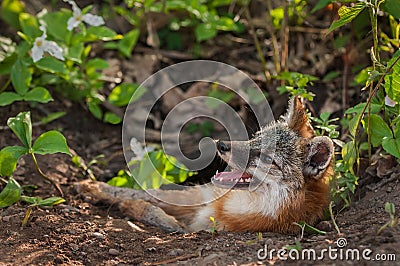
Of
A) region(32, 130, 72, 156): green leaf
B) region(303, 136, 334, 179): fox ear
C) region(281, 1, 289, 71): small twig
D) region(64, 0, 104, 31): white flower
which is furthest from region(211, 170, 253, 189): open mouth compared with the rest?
region(64, 0, 104, 31): white flower

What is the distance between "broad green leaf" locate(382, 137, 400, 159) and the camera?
4.46 m

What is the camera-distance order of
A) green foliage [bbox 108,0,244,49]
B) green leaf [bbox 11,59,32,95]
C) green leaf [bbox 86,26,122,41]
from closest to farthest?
green leaf [bbox 11,59,32,95] < green leaf [bbox 86,26,122,41] < green foliage [bbox 108,0,244,49]

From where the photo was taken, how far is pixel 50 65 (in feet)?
19.0

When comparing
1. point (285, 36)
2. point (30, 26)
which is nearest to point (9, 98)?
point (30, 26)

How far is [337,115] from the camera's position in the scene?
20.9 ft

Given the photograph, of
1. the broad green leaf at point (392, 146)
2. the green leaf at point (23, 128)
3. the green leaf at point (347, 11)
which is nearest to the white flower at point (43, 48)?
the green leaf at point (23, 128)

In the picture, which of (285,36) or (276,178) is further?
(285,36)

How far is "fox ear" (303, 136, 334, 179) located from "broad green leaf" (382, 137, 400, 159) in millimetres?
408

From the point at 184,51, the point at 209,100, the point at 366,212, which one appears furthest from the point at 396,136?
the point at 184,51

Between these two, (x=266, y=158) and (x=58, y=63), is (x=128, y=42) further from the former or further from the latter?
(x=266, y=158)

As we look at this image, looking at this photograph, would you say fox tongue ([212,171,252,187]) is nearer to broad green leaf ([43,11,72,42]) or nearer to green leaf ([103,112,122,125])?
green leaf ([103,112,122,125])

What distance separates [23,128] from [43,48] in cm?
124

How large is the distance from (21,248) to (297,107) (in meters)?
2.48

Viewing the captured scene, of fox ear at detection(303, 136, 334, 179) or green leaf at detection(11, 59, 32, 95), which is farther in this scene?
green leaf at detection(11, 59, 32, 95)
